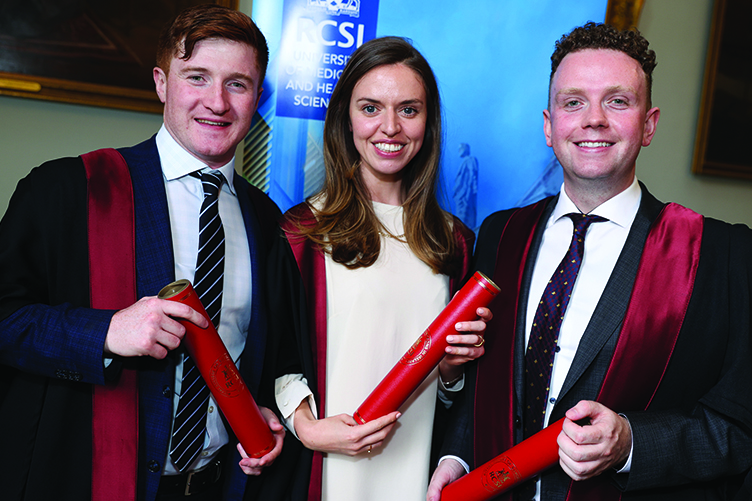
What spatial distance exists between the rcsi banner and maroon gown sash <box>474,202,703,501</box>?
130 centimetres

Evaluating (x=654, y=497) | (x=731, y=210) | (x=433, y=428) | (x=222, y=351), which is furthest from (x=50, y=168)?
(x=731, y=210)

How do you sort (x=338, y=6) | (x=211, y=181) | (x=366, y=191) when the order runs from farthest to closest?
(x=338, y=6), (x=366, y=191), (x=211, y=181)

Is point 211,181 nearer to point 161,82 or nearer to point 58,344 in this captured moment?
point 161,82

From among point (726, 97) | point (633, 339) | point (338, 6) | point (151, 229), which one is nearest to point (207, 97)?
point (151, 229)

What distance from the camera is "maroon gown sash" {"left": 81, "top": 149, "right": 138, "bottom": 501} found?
1.51m

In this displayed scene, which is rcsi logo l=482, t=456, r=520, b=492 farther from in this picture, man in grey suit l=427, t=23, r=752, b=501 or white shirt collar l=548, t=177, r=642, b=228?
white shirt collar l=548, t=177, r=642, b=228

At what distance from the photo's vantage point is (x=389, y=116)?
1.95 metres

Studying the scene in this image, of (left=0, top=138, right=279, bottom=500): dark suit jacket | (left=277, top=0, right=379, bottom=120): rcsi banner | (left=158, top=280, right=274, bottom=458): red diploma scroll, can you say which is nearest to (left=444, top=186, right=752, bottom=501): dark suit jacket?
(left=158, top=280, right=274, bottom=458): red diploma scroll

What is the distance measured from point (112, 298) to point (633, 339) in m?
1.46

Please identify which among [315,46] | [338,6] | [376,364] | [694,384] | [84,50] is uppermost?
[338,6]

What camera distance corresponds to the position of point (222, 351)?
148 centimetres

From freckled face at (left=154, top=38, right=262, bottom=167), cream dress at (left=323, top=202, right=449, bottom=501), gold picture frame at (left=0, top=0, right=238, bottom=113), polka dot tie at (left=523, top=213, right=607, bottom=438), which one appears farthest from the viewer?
gold picture frame at (left=0, top=0, right=238, bottom=113)

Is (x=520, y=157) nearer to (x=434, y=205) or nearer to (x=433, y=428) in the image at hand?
(x=434, y=205)

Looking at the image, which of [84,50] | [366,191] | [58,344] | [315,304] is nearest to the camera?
[58,344]
